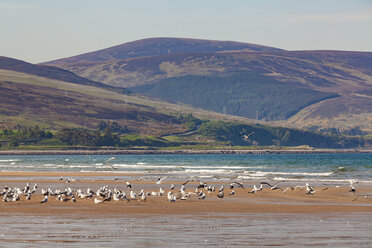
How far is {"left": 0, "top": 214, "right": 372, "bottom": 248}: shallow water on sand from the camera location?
82.9ft

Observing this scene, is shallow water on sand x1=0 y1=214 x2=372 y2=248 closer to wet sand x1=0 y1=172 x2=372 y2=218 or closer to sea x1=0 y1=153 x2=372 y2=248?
sea x1=0 y1=153 x2=372 y2=248

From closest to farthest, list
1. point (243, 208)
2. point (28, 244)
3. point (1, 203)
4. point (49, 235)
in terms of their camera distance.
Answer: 1. point (28, 244)
2. point (49, 235)
3. point (243, 208)
4. point (1, 203)

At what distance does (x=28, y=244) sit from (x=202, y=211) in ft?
43.2

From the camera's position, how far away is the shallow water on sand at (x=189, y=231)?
25.3 m

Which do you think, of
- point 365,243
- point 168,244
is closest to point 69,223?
point 168,244

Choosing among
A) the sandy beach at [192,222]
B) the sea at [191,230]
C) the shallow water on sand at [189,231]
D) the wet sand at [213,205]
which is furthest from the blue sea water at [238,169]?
the shallow water on sand at [189,231]

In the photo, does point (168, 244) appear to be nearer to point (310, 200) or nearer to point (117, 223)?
point (117, 223)

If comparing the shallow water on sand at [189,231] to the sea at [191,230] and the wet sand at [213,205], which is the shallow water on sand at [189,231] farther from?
the wet sand at [213,205]

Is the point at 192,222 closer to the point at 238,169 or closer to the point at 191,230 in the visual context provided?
the point at 191,230

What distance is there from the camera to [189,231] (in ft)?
92.6

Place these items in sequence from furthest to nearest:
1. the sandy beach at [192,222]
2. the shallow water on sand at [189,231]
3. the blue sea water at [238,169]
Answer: the blue sea water at [238,169], the sandy beach at [192,222], the shallow water on sand at [189,231]

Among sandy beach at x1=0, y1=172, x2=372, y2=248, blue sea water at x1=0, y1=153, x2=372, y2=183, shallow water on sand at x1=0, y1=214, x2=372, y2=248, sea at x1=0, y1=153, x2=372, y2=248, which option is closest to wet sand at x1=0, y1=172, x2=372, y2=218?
sandy beach at x1=0, y1=172, x2=372, y2=248

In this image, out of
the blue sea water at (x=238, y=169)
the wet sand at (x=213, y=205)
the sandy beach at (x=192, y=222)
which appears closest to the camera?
the sandy beach at (x=192, y=222)

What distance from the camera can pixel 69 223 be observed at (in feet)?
100
